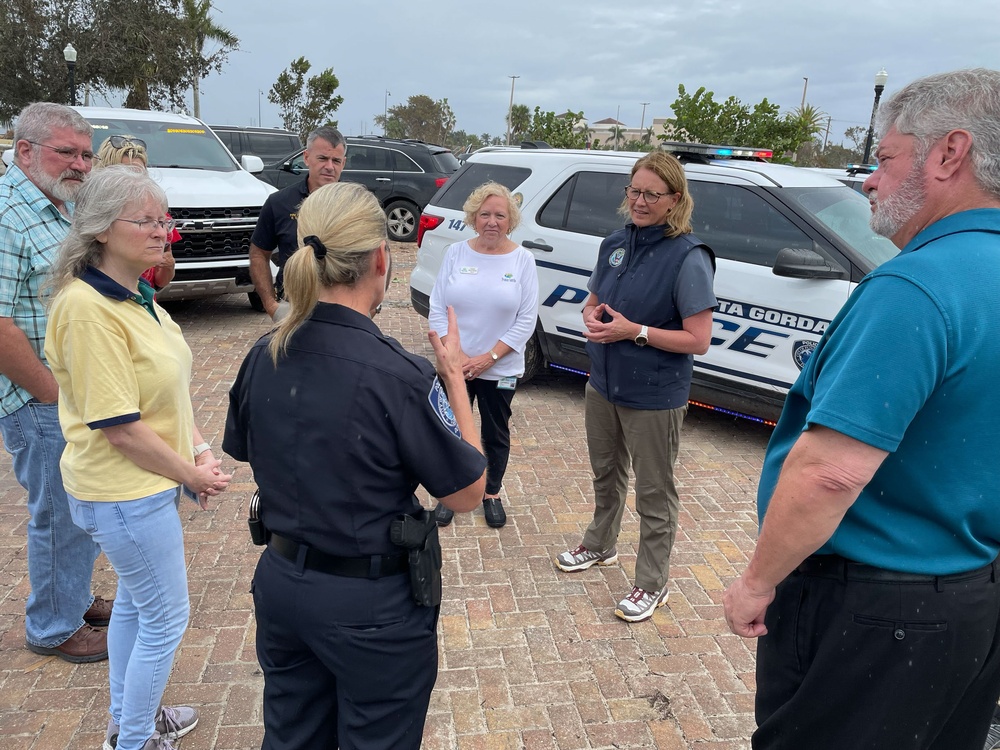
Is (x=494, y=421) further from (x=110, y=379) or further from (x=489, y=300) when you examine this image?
(x=110, y=379)

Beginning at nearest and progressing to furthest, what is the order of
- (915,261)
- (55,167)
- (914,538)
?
(915,261), (914,538), (55,167)

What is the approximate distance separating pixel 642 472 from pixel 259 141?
48.4 feet

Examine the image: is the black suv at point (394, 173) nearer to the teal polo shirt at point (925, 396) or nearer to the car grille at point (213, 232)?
the car grille at point (213, 232)

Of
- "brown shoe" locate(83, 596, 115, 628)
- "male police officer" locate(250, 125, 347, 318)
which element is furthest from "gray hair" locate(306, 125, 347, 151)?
"brown shoe" locate(83, 596, 115, 628)

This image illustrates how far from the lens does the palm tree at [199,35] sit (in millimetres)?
27203

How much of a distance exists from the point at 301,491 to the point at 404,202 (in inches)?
504

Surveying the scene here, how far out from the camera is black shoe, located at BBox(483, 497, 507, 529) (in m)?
4.12

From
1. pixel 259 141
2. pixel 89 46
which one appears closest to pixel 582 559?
pixel 259 141

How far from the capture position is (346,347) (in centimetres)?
157

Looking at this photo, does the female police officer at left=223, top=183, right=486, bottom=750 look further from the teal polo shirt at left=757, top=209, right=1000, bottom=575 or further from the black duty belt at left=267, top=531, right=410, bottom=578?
the teal polo shirt at left=757, top=209, right=1000, bottom=575

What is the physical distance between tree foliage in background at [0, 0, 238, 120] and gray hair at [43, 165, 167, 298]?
28095 millimetres

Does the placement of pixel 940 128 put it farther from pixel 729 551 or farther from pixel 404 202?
pixel 404 202

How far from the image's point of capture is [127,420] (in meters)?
1.98

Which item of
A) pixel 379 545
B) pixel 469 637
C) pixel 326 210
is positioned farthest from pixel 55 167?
pixel 469 637
